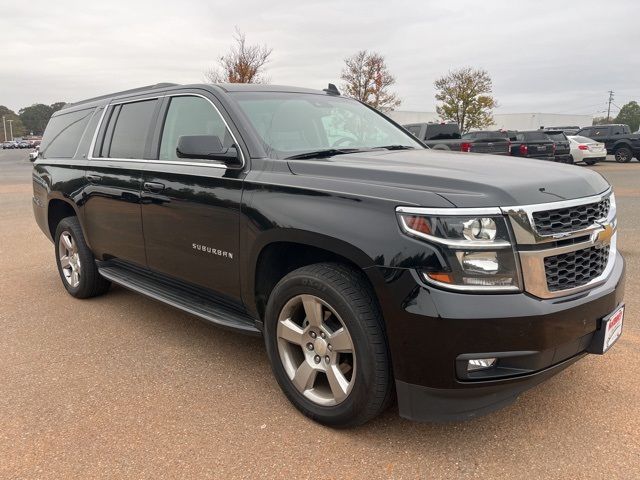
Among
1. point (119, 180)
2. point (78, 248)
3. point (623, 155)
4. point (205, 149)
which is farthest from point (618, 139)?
point (205, 149)

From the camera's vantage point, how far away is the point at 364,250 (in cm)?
246

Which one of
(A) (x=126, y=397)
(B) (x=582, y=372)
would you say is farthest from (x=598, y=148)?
(A) (x=126, y=397)

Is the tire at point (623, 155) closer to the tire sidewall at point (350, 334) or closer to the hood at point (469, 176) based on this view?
the hood at point (469, 176)

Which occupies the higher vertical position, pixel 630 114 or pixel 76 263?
pixel 630 114

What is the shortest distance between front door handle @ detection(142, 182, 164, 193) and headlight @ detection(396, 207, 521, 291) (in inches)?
85.0

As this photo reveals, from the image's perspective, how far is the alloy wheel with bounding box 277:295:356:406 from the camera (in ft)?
8.82

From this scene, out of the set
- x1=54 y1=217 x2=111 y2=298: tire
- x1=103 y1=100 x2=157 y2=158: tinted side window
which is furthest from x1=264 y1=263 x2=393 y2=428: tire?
x1=54 y1=217 x2=111 y2=298: tire

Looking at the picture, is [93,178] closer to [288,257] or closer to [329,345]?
[288,257]

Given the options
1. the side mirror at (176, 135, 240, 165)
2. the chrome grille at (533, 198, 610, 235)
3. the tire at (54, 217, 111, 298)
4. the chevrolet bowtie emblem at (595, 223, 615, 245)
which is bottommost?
the tire at (54, 217, 111, 298)

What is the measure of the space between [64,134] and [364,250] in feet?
13.9

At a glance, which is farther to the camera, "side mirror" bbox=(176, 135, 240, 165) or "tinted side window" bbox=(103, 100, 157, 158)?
"tinted side window" bbox=(103, 100, 157, 158)

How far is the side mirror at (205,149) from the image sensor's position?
3084 mm

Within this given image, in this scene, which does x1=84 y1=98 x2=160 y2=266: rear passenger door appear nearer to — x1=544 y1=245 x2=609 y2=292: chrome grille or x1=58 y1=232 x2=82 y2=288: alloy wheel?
x1=58 y1=232 x2=82 y2=288: alloy wheel

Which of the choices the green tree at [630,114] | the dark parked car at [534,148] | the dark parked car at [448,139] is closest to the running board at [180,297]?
the dark parked car at [448,139]
